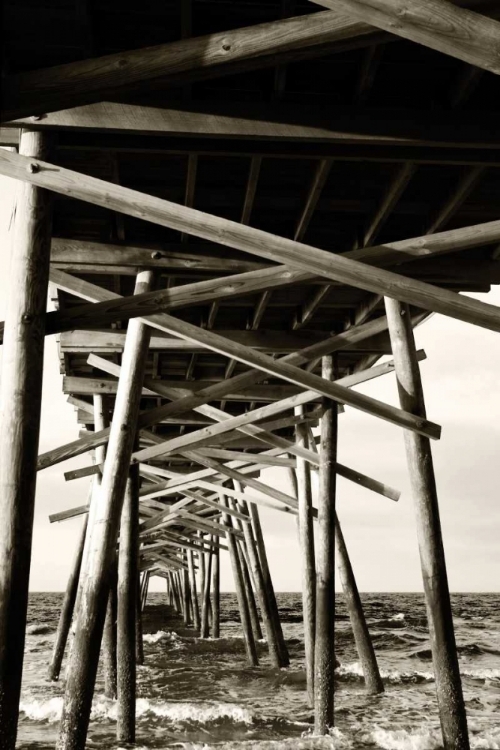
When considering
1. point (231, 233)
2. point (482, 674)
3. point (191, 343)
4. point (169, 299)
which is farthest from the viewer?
point (482, 674)

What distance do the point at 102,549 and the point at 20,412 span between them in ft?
6.41

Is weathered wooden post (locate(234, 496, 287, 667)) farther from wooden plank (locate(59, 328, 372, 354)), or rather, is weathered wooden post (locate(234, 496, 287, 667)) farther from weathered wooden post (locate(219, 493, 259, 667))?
wooden plank (locate(59, 328, 372, 354))

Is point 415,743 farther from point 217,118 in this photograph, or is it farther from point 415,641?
point 415,641

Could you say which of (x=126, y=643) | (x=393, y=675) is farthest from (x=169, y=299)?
(x=393, y=675)

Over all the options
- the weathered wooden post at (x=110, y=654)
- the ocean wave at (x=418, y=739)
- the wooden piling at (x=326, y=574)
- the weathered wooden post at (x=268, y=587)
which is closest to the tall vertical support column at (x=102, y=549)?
the wooden piling at (x=326, y=574)

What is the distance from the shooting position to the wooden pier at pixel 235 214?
3455mm

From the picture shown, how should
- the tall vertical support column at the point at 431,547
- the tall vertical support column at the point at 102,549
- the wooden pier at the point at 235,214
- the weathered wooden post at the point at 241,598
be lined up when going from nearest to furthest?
1. the wooden pier at the point at 235,214
2. the tall vertical support column at the point at 102,549
3. the tall vertical support column at the point at 431,547
4. the weathered wooden post at the point at 241,598

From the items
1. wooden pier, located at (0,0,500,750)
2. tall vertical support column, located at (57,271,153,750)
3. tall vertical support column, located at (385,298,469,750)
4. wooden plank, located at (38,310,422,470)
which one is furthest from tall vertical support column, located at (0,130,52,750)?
tall vertical support column, located at (385,298,469,750)

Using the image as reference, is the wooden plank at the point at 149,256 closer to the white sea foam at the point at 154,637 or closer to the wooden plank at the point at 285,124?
the wooden plank at the point at 285,124

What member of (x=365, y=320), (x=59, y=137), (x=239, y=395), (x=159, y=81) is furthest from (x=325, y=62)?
(x=239, y=395)

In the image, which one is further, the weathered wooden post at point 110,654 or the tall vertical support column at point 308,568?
the weathered wooden post at point 110,654

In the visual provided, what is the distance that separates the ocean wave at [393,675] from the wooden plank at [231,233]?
9502mm

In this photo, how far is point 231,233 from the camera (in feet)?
13.6

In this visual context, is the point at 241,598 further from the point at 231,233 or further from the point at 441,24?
the point at 441,24
